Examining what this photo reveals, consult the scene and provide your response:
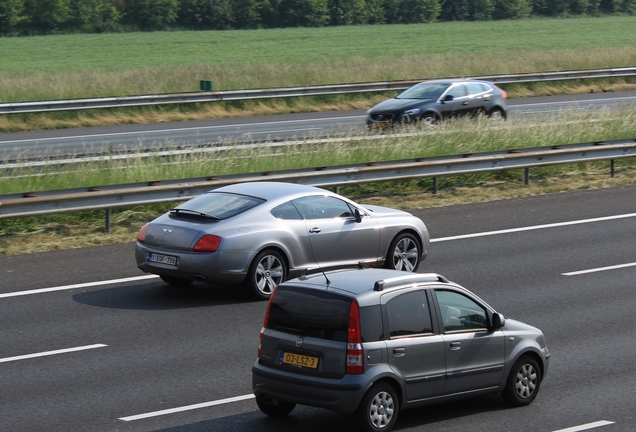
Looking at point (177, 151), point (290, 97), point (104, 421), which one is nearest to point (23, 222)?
point (177, 151)

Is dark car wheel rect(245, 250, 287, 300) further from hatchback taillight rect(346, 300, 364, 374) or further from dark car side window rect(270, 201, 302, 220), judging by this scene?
hatchback taillight rect(346, 300, 364, 374)

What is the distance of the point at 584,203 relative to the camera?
20.2 m

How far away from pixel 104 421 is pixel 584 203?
13749mm

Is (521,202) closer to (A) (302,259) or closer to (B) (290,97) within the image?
(A) (302,259)

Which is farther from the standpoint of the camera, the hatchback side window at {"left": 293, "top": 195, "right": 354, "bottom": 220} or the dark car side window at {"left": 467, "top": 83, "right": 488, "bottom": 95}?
the dark car side window at {"left": 467, "top": 83, "right": 488, "bottom": 95}

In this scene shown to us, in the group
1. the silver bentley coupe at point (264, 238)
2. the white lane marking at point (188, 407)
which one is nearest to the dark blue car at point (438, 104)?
the silver bentley coupe at point (264, 238)

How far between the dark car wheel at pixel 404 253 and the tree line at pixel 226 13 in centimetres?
7394

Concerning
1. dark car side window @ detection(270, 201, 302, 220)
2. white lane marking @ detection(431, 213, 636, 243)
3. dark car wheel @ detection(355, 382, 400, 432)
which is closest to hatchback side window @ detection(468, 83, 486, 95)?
white lane marking @ detection(431, 213, 636, 243)

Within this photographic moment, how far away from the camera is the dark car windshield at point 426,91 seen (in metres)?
28.1

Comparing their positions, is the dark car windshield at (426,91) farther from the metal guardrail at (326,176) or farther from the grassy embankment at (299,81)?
the metal guardrail at (326,176)

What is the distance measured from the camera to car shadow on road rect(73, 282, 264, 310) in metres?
12.6

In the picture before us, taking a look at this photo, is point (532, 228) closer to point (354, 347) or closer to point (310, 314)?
point (310, 314)

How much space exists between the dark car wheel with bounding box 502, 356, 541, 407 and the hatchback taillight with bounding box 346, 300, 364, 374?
179 centimetres

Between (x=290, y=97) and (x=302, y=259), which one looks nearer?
(x=302, y=259)
